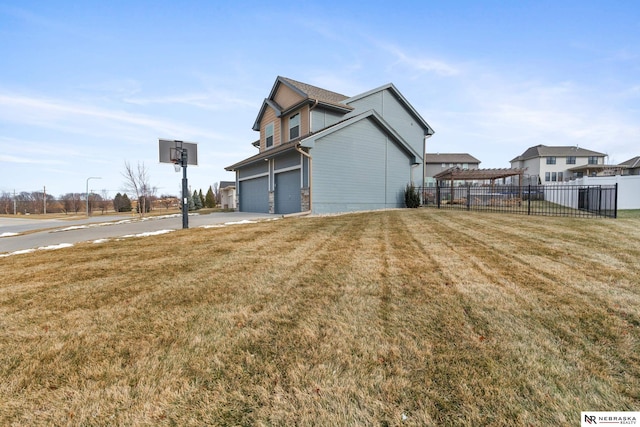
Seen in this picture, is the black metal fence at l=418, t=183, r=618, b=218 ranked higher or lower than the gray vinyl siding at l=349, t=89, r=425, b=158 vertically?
lower

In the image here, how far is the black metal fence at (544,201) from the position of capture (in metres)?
12.8

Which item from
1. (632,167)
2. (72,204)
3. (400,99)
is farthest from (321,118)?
(632,167)

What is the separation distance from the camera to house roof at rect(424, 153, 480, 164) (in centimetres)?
4575

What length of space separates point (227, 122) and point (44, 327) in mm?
18536

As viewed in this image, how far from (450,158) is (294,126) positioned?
3901 centimetres

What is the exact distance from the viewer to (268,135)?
19156 mm

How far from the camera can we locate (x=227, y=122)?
62.2 feet

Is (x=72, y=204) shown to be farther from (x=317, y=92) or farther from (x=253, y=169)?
(x=317, y=92)

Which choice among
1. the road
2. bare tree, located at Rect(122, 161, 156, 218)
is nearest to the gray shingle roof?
the road

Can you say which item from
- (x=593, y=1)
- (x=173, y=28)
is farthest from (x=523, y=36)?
(x=173, y=28)

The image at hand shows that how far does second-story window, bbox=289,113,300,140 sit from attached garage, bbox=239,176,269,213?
3113 millimetres

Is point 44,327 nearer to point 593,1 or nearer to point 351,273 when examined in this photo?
point 351,273

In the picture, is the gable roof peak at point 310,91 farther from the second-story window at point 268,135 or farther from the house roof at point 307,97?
the second-story window at point 268,135

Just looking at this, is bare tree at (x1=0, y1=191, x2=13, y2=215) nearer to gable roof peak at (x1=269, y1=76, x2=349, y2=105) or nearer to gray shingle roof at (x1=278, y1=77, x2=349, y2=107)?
gable roof peak at (x1=269, y1=76, x2=349, y2=105)
